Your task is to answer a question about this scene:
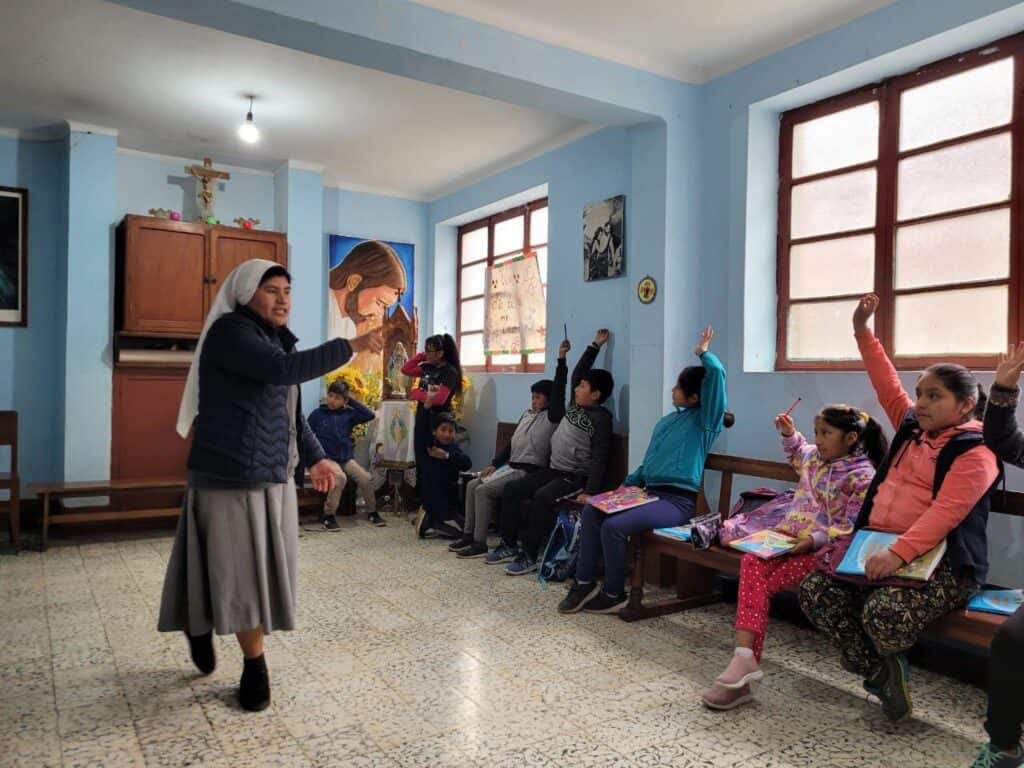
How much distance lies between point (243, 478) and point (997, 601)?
7.87ft

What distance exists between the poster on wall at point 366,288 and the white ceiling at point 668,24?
3.36 metres

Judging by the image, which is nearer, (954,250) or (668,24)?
(954,250)

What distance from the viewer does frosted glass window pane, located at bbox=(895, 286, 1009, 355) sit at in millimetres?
3070

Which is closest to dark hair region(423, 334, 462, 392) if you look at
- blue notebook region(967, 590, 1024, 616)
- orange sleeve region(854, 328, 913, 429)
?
orange sleeve region(854, 328, 913, 429)

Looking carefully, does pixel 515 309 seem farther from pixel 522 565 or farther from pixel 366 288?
pixel 522 565

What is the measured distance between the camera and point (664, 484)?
375cm

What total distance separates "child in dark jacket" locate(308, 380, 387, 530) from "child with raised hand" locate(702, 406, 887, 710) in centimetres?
338

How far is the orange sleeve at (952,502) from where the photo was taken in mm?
2334

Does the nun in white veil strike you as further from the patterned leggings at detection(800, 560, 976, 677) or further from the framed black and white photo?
the framed black and white photo

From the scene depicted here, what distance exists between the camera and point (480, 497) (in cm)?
470

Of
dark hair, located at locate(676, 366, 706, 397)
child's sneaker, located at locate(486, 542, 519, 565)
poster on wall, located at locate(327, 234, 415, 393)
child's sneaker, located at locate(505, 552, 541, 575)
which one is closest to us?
dark hair, located at locate(676, 366, 706, 397)

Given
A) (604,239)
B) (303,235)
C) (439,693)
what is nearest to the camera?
(439,693)

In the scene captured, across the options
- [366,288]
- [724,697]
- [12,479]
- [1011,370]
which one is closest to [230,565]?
[724,697]

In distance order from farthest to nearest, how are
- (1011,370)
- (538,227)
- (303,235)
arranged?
(303,235), (538,227), (1011,370)
